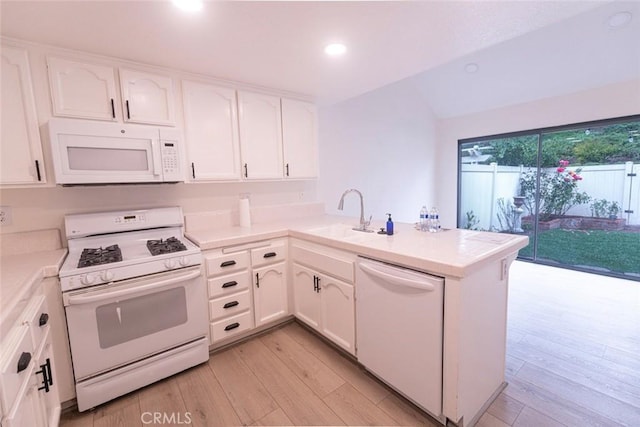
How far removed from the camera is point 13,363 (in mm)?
944

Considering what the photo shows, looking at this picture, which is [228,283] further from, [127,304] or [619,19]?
[619,19]

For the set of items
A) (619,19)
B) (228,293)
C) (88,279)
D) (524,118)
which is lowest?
(228,293)

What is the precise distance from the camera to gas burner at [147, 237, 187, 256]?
1875 mm

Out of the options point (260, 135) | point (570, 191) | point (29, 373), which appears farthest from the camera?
point (570, 191)

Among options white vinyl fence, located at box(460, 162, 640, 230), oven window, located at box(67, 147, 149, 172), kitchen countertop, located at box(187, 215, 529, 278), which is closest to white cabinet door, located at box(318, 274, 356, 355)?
kitchen countertop, located at box(187, 215, 529, 278)

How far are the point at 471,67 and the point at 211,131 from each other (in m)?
3.43

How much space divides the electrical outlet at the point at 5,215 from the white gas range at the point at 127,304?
→ 33 centimetres

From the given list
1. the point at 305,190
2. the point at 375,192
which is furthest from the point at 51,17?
the point at 375,192

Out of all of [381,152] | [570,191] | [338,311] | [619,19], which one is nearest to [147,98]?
[338,311]

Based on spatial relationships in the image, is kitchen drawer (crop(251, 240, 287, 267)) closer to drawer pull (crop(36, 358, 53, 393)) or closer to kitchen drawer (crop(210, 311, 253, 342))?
kitchen drawer (crop(210, 311, 253, 342))

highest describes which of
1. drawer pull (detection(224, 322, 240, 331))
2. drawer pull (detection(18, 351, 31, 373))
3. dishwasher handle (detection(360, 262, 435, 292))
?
dishwasher handle (detection(360, 262, 435, 292))

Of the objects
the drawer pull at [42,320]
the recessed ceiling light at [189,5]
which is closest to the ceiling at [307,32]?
the recessed ceiling light at [189,5]

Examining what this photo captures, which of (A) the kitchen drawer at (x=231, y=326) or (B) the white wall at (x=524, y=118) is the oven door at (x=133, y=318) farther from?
(B) the white wall at (x=524, y=118)

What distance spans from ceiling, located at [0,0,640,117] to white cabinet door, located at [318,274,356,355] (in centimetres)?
161
